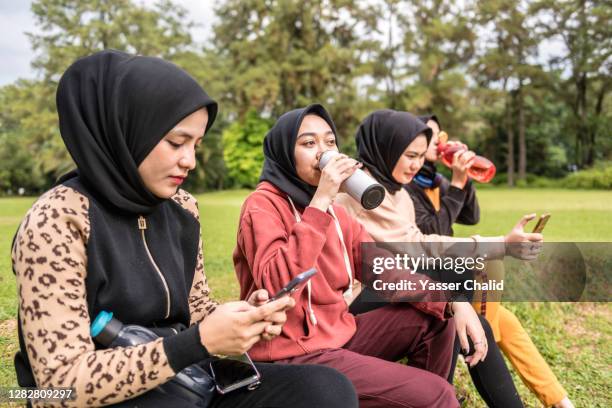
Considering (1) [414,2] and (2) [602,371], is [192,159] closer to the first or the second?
(2) [602,371]

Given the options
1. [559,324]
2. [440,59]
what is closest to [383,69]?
[440,59]

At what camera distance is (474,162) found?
3.21 m

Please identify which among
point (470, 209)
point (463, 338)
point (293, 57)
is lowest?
point (463, 338)

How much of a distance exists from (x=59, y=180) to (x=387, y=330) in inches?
49.7

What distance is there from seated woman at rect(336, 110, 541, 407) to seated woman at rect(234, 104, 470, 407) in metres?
0.22

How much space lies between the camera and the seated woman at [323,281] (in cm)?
164

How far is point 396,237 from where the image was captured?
103 inches

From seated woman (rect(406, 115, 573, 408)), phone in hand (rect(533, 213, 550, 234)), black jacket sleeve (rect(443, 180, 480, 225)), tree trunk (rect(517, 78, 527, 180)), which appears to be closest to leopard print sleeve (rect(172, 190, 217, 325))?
seated woman (rect(406, 115, 573, 408))

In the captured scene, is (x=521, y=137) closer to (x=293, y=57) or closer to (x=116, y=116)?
(x=293, y=57)

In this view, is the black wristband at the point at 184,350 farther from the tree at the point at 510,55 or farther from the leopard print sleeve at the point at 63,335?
the tree at the point at 510,55

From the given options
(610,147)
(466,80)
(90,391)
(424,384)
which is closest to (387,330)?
(424,384)

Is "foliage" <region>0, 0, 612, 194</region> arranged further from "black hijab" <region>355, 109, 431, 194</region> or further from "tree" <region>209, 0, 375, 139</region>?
"black hijab" <region>355, 109, 431, 194</region>

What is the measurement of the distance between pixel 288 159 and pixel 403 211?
1.02 m

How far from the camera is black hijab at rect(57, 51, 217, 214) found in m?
1.32
